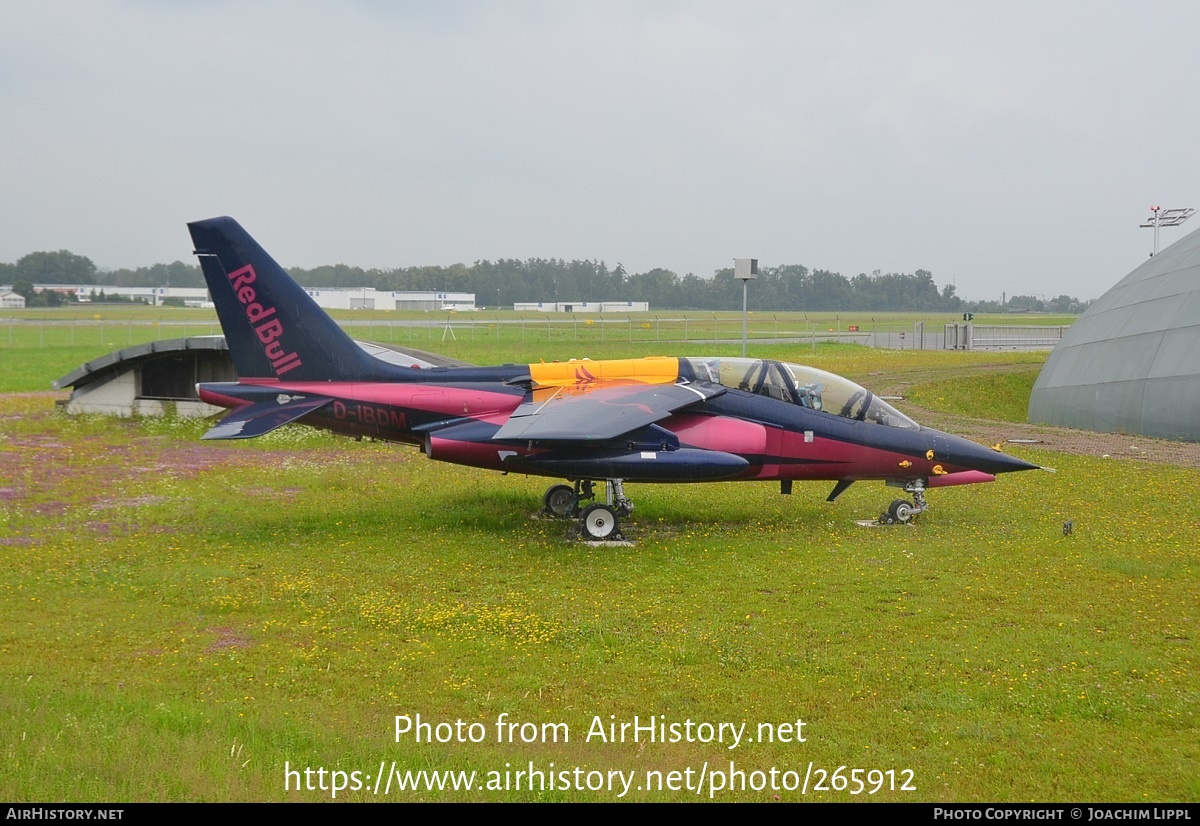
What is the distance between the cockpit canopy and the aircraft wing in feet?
1.03

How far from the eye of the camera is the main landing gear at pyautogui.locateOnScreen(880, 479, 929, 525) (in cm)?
1669

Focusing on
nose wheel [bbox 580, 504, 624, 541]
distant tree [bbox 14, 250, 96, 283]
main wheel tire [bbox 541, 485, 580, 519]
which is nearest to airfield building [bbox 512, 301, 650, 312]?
distant tree [bbox 14, 250, 96, 283]

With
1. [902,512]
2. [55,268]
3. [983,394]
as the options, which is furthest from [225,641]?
[55,268]

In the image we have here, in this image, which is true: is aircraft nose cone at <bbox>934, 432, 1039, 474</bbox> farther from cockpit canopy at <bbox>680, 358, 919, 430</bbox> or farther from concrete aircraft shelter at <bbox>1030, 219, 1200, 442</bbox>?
concrete aircraft shelter at <bbox>1030, 219, 1200, 442</bbox>

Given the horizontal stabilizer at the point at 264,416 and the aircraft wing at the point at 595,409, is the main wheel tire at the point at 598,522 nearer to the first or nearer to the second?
the aircraft wing at the point at 595,409

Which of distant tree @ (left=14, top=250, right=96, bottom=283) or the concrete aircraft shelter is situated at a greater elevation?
distant tree @ (left=14, top=250, right=96, bottom=283)

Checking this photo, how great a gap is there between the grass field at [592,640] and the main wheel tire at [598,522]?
19.7 inches

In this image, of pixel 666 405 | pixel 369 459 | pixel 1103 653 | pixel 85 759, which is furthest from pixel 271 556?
pixel 1103 653

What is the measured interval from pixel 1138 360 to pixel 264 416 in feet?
84.1

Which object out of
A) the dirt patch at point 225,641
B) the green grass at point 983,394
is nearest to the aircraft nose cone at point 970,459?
the dirt patch at point 225,641

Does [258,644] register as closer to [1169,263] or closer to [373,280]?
[1169,263]

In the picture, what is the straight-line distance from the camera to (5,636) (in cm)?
1065

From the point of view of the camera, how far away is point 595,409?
15.6 meters

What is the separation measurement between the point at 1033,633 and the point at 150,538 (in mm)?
12780
